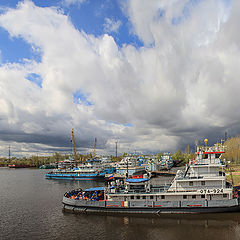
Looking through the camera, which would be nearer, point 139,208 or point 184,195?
point 184,195

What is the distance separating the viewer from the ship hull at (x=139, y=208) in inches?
1044

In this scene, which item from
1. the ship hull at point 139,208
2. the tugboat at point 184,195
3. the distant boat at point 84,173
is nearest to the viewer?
the ship hull at point 139,208

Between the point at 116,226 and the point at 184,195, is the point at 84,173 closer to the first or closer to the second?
the point at 116,226

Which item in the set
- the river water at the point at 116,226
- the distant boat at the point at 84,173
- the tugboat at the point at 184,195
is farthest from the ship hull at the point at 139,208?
the distant boat at the point at 84,173

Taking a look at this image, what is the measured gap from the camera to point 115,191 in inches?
1192

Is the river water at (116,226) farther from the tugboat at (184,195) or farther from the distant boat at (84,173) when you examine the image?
the distant boat at (84,173)

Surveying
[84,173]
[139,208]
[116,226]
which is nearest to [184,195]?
[139,208]

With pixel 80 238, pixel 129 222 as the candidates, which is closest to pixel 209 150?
pixel 129 222

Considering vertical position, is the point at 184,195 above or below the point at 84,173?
above

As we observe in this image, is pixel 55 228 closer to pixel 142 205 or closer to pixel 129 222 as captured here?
pixel 129 222

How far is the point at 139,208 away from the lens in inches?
1102

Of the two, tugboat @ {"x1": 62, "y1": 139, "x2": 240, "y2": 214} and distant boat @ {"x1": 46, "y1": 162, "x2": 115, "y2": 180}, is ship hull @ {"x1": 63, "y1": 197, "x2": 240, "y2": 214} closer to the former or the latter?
tugboat @ {"x1": 62, "y1": 139, "x2": 240, "y2": 214}

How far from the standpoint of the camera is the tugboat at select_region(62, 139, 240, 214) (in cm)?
2689

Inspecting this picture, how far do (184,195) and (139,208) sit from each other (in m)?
7.18
